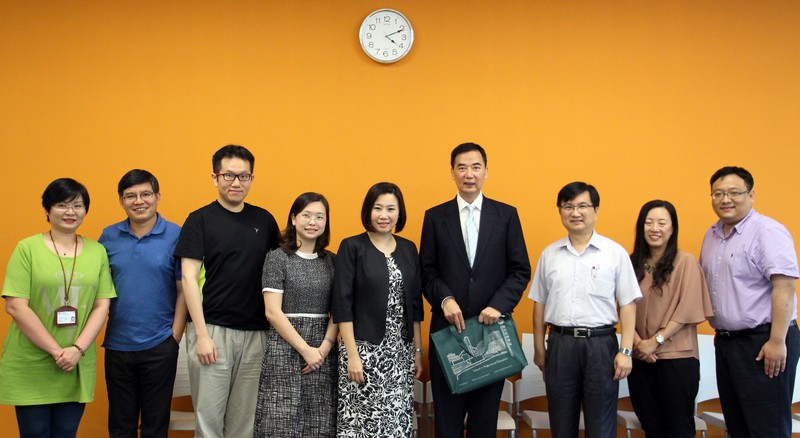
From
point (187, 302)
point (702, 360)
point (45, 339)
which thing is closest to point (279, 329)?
point (187, 302)

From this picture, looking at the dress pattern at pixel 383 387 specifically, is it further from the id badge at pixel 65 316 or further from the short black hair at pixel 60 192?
the short black hair at pixel 60 192

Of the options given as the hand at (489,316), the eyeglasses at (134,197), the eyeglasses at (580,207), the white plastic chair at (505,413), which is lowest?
the white plastic chair at (505,413)

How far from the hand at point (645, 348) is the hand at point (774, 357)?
50cm

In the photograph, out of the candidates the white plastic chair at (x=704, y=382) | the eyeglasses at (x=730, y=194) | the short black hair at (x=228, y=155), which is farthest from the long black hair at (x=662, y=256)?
the short black hair at (x=228, y=155)

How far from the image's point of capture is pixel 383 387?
8.12 feet

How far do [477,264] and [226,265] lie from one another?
3.77 ft

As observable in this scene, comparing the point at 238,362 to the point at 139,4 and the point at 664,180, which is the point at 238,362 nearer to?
the point at 139,4

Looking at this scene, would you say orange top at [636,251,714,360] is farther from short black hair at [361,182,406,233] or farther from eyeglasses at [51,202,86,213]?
eyeglasses at [51,202,86,213]

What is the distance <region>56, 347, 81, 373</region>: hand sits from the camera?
2488mm

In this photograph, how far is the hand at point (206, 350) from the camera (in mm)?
2510

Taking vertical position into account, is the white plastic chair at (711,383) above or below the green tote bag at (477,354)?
below

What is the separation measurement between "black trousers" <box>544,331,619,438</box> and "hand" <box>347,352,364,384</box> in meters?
0.89

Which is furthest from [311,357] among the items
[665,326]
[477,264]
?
[665,326]

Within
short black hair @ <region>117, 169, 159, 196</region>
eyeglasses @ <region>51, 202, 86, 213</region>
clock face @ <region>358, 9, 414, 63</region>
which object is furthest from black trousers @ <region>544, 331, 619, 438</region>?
eyeglasses @ <region>51, 202, 86, 213</region>
